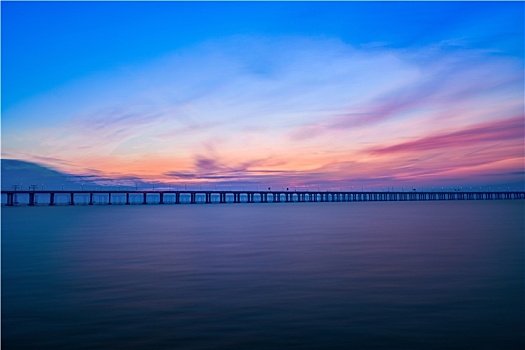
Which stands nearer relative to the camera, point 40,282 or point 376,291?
point 376,291

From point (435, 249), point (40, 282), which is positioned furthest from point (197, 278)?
point (435, 249)

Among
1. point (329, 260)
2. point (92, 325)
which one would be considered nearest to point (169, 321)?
point (92, 325)

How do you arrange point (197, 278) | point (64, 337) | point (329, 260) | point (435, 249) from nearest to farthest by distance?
point (64, 337), point (197, 278), point (329, 260), point (435, 249)

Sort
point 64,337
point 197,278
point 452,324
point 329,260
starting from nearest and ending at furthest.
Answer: point 64,337, point 452,324, point 197,278, point 329,260

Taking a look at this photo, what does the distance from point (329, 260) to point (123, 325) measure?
14.5 meters

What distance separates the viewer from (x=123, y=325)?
495 inches

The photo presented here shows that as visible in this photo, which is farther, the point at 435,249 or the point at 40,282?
the point at 435,249

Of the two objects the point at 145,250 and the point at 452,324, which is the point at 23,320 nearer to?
the point at 452,324

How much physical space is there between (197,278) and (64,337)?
8.67 m

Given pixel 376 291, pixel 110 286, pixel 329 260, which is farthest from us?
pixel 329 260

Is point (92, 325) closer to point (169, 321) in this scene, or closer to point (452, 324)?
point (169, 321)

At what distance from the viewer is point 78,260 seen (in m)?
26.4

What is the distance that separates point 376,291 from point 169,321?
7.58 meters

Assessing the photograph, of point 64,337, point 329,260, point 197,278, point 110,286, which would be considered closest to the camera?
point 64,337
